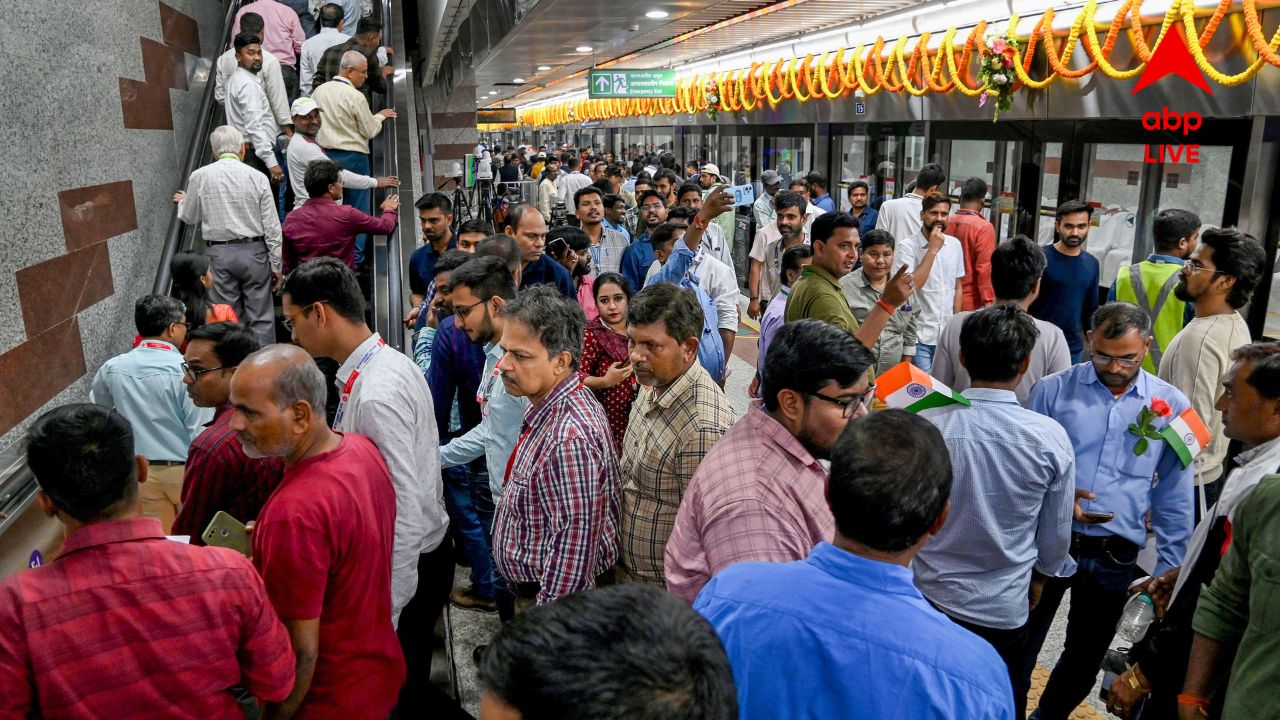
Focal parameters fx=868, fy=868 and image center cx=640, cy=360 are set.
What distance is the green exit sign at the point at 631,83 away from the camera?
15367 mm

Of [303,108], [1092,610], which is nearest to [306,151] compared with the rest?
[303,108]

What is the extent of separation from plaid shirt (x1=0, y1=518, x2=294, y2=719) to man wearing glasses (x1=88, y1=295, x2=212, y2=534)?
6.55ft

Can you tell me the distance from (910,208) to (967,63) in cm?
189

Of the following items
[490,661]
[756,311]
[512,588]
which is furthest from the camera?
[756,311]

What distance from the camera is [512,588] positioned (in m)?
2.73

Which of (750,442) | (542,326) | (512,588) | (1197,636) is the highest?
(542,326)

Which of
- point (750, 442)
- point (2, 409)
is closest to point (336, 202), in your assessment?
point (2, 409)

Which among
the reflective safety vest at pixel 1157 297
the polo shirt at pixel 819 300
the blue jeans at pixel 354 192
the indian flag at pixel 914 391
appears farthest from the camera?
the blue jeans at pixel 354 192

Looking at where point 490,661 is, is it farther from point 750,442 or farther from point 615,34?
point 615,34

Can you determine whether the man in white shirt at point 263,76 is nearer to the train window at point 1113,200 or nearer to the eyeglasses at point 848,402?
the eyeglasses at point 848,402

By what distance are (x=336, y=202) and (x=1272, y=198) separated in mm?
6119

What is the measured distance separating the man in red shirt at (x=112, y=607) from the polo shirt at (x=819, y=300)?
2894 millimetres

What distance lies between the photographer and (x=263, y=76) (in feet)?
23.7

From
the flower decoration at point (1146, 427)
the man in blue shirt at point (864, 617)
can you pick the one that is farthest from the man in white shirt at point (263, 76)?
the man in blue shirt at point (864, 617)
